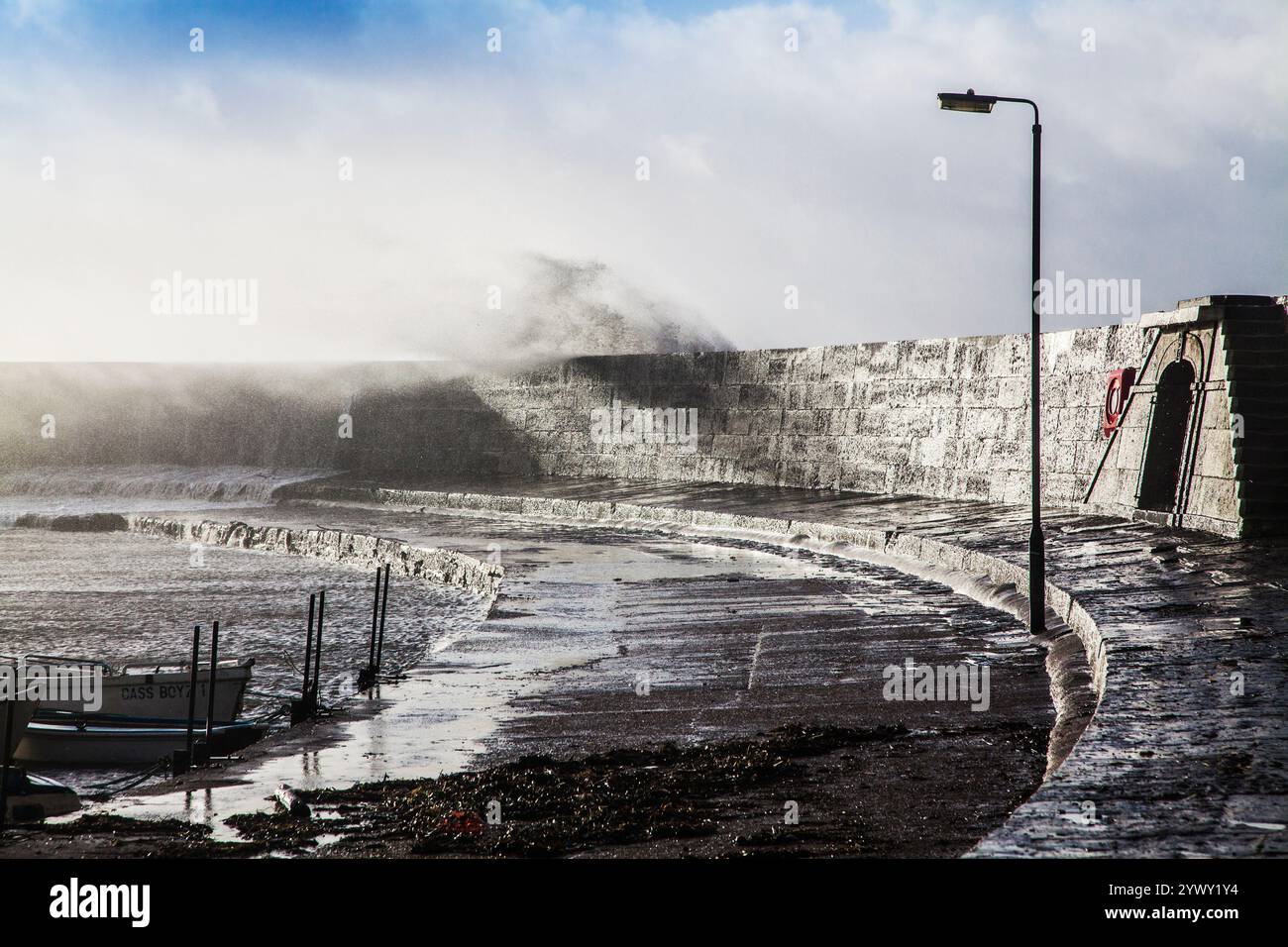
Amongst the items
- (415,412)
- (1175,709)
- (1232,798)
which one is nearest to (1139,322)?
(1175,709)

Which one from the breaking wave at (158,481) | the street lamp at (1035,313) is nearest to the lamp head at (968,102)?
the street lamp at (1035,313)

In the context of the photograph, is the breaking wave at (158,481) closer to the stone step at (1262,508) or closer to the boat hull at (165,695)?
the boat hull at (165,695)

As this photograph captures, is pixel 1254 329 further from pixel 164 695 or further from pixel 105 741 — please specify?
pixel 105 741

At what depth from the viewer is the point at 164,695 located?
10492 mm

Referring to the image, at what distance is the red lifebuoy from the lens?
577 inches

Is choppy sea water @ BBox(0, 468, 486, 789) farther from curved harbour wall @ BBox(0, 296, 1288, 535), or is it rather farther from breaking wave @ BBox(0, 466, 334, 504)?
curved harbour wall @ BBox(0, 296, 1288, 535)

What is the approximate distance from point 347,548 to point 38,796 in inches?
417

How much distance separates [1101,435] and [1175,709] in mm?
9907

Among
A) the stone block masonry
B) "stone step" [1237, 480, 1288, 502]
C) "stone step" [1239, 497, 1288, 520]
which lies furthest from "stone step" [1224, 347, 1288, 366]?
the stone block masonry

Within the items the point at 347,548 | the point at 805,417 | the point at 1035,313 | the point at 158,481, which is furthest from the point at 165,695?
the point at 158,481

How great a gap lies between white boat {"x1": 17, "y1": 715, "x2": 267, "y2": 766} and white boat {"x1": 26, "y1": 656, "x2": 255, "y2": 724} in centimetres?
21

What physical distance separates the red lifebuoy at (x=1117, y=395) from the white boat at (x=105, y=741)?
31.3 ft

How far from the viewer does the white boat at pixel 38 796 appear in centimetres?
821
